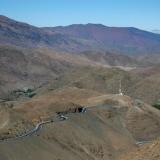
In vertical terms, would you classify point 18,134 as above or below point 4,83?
above

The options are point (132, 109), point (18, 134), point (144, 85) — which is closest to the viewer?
point (18, 134)

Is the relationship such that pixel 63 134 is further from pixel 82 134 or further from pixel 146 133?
pixel 146 133

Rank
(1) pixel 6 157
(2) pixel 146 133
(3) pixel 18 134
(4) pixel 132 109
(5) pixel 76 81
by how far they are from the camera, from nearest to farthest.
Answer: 1. (1) pixel 6 157
2. (3) pixel 18 134
3. (2) pixel 146 133
4. (4) pixel 132 109
5. (5) pixel 76 81

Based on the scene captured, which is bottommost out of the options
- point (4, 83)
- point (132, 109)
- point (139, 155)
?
point (4, 83)

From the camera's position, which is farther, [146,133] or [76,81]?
[76,81]

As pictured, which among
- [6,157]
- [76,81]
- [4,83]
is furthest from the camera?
[4,83]

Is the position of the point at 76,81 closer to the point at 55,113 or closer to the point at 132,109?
the point at 132,109

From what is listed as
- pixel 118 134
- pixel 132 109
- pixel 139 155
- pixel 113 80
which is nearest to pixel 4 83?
pixel 113 80

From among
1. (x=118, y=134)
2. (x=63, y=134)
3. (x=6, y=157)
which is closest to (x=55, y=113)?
(x=118, y=134)

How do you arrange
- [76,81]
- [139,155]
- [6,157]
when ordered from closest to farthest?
[139,155] < [6,157] < [76,81]
